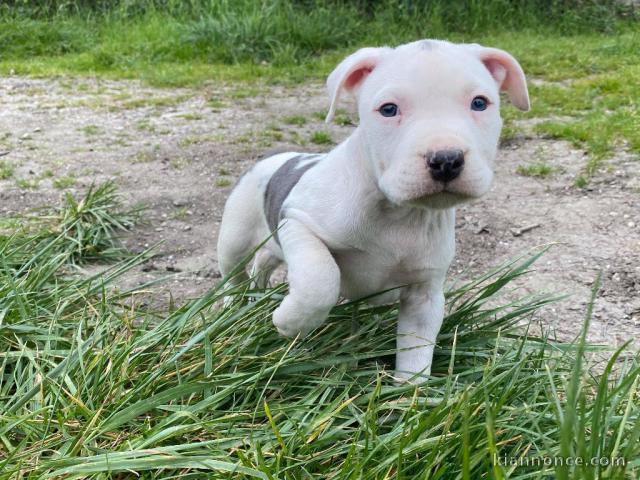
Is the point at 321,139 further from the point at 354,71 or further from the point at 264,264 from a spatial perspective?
the point at 354,71

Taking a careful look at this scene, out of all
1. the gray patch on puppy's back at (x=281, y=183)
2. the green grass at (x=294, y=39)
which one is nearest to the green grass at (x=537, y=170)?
the green grass at (x=294, y=39)

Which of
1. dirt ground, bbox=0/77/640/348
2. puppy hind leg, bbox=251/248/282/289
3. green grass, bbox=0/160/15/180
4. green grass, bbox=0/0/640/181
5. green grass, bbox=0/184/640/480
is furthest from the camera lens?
green grass, bbox=0/0/640/181

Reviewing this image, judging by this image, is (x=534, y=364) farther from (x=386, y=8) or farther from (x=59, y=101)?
(x=386, y=8)

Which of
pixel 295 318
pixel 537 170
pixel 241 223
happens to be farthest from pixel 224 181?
pixel 295 318

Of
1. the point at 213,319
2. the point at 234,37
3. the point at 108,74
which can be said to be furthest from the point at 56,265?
the point at 234,37

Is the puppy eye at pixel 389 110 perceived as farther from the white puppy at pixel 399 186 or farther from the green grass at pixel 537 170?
the green grass at pixel 537 170

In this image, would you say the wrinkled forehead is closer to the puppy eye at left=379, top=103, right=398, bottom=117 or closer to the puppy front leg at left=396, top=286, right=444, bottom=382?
the puppy eye at left=379, top=103, right=398, bottom=117

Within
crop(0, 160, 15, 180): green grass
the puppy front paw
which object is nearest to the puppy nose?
the puppy front paw
